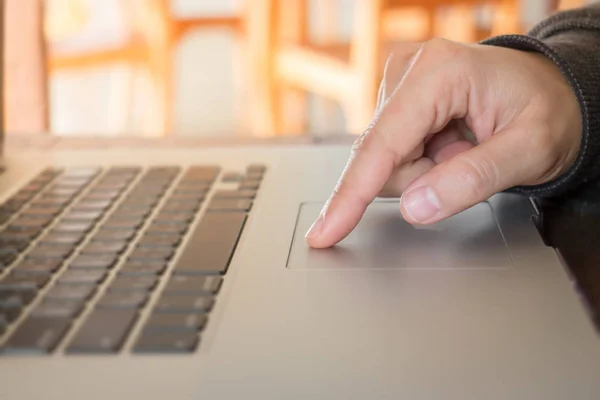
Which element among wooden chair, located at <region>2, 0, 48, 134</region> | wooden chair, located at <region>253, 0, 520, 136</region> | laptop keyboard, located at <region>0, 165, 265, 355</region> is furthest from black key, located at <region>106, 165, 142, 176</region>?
wooden chair, located at <region>253, 0, 520, 136</region>

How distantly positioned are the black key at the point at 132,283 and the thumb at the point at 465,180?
15cm

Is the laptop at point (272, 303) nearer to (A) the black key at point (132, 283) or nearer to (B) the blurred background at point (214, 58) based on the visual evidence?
(A) the black key at point (132, 283)

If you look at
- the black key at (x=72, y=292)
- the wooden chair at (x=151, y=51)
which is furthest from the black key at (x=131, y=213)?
the wooden chair at (x=151, y=51)

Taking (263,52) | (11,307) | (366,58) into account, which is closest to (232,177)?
(11,307)

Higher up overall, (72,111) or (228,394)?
(228,394)

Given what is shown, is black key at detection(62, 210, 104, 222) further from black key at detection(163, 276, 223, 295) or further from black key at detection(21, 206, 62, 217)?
black key at detection(163, 276, 223, 295)

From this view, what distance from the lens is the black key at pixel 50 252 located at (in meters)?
0.41

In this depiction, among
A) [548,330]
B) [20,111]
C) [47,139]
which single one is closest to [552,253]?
[548,330]

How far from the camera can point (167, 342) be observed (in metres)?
0.31

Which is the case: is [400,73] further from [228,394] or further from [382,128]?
[228,394]

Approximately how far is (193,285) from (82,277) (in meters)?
0.06

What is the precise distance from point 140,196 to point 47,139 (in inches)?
8.5

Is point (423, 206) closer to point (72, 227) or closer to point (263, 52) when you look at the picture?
point (72, 227)

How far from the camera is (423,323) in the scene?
32 cm
